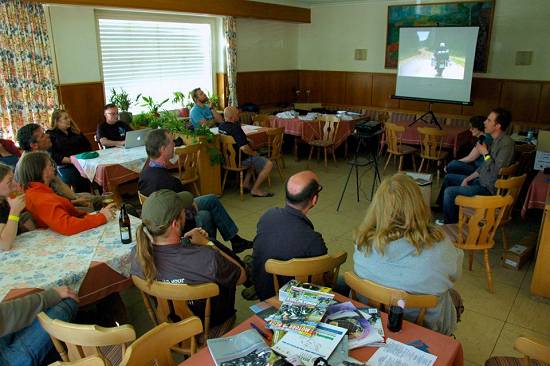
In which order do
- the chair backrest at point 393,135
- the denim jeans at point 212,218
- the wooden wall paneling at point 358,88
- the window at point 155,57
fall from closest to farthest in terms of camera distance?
the denim jeans at point 212,218
the chair backrest at point 393,135
the window at point 155,57
the wooden wall paneling at point 358,88

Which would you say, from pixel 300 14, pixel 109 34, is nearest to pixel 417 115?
pixel 300 14

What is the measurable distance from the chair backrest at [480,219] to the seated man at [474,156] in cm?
132

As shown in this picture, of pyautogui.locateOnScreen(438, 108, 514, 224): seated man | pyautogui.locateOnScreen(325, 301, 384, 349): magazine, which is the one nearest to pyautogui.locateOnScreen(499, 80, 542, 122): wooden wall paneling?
pyautogui.locateOnScreen(438, 108, 514, 224): seated man

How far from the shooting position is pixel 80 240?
2400mm

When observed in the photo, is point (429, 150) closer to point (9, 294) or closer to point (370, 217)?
point (370, 217)

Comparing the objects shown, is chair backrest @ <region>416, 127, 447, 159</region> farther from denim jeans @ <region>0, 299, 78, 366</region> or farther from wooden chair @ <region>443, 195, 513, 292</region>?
denim jeans @ <region>0, 299, 78, 366</region>

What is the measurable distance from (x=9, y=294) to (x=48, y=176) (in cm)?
108

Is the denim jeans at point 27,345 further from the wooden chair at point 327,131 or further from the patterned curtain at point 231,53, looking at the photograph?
the patterned curtain at point 231,53

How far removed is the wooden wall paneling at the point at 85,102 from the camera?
587 centimetres

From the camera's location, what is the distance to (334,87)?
9.24 metres

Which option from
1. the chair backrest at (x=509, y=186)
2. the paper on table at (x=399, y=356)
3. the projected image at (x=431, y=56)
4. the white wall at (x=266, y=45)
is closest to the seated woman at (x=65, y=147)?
the paper on table at (x=399, y=356)

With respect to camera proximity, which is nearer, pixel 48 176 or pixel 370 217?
pixel 370 217

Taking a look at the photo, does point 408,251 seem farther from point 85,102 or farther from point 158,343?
point 85,102

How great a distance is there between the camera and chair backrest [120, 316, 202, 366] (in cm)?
144
